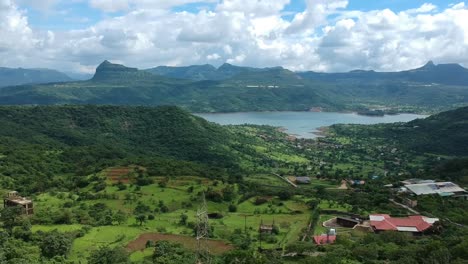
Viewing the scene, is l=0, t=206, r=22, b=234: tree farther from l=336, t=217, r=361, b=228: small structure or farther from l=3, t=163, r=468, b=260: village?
l=336, t=217, r=361, b=228: small structure

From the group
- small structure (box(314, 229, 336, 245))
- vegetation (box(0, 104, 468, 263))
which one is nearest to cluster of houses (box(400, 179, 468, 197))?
vegetation (box(0, 104, 468, 263))

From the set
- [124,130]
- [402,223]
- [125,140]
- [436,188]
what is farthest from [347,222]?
[124,130]

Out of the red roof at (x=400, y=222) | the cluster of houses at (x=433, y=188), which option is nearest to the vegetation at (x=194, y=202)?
the red roof at (x=400, y=222)

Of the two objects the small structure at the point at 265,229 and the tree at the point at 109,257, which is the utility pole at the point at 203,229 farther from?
the small structure at the point at 265,229

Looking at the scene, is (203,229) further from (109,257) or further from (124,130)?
(124,130)

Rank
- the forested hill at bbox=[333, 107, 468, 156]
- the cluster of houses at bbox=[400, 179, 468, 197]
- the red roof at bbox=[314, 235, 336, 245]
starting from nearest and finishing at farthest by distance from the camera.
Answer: the red roof at bbox=[314, 235, 336, 245] < the cluster of houses at bbox=[400, 179, 468, 197] < the forested hill at bbox=[333, 107, 468, 156]

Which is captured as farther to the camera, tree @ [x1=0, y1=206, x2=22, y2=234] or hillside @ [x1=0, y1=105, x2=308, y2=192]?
hillside @ [x1=0, y1=105, x2=308, y2=192]

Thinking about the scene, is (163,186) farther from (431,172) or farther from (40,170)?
(431,172)

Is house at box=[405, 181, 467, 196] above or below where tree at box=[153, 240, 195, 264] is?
below
